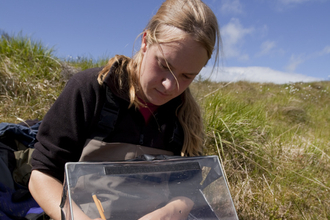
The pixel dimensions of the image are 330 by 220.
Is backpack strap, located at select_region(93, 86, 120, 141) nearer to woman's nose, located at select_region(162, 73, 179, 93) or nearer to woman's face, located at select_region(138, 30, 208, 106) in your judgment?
woman's face, located at select_region(138, 30, 208, 106)

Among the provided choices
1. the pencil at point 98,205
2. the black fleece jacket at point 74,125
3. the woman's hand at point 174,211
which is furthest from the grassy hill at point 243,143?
the pencil at point 98,205

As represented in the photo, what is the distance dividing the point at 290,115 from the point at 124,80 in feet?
Result: 18.9

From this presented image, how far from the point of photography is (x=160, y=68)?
150 cm

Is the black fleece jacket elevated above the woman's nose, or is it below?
below

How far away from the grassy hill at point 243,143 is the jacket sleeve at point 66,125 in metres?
1.34

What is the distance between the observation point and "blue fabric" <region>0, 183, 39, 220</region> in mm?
1751

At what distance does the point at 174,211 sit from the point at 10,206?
50.5 inches

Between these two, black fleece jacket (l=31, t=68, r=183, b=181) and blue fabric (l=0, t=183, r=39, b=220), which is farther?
blue fabric (l=0, t=183, r=39, b=220)

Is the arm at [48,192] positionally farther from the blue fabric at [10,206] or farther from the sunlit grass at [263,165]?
the sunlit grass at [263,165]

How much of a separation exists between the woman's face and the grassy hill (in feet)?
3.61

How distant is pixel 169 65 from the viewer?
1.47m

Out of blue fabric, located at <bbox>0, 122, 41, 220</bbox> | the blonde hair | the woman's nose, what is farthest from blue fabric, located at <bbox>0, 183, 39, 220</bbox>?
the woman's nose

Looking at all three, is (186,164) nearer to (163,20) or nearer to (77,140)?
(77,140)

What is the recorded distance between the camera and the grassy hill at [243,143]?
8.36 feet
